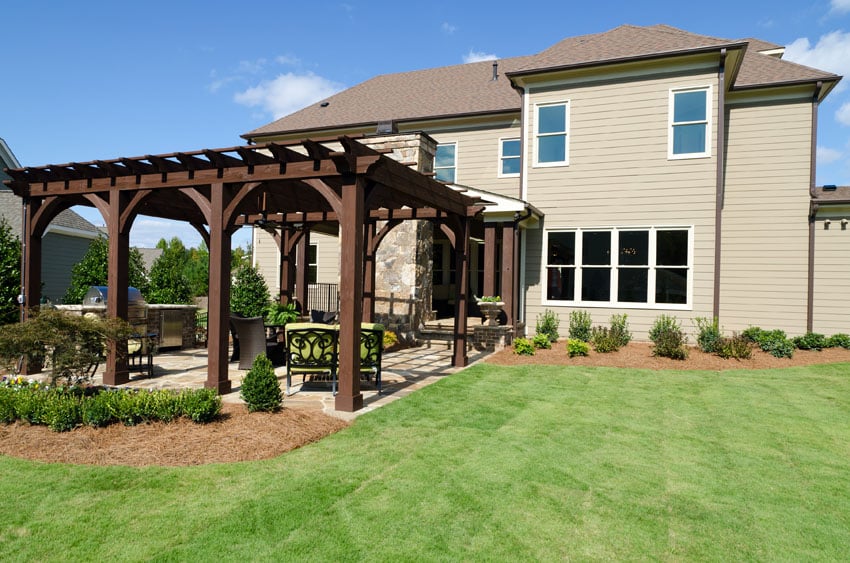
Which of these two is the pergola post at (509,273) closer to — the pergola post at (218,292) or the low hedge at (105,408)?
the pergola post at (218,292)

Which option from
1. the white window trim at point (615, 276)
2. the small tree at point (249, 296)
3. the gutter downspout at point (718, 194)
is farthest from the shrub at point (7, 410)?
the gutter downspout at point (718, 194)

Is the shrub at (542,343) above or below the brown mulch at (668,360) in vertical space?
above

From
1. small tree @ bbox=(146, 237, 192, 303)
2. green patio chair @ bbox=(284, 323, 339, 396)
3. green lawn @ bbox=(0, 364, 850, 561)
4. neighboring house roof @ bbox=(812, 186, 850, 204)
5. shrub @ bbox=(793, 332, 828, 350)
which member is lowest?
green lawn @ bbox=(0, 364, 850, 561)

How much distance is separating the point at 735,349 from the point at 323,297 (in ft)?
35.8

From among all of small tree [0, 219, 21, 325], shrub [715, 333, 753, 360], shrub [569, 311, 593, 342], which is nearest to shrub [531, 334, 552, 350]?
shrub [569, 311, 593, 342]

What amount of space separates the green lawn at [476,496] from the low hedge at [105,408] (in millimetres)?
705

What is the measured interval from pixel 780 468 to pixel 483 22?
14.3m

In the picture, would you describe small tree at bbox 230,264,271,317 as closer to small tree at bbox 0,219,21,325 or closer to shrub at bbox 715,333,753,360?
small tree at bbox 0,219,21,325

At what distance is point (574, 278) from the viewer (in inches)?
488

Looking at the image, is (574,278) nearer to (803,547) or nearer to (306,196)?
(306,196)

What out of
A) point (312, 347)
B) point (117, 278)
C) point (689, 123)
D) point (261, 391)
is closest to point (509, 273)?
point (689, 123)

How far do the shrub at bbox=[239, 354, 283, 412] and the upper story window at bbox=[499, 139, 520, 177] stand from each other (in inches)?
415

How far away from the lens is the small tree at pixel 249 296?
496 inches

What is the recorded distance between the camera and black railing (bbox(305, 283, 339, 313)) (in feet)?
51.4
